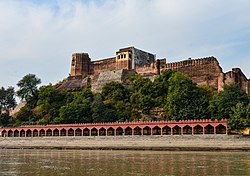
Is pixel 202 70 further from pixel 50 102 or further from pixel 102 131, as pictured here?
pixel 50 102

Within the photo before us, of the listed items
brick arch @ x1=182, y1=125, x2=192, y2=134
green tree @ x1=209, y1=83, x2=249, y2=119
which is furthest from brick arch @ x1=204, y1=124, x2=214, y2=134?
brick arch @ x1=182, y1=125, x2=192, y2=134

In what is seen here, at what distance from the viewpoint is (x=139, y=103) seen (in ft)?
191

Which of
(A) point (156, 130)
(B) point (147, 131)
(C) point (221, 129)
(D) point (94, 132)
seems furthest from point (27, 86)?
(C) point (221, 129)

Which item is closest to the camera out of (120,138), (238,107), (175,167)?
(175,167)

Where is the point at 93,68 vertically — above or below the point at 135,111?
above

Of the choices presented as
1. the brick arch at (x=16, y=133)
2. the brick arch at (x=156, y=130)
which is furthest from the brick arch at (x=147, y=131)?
the brick arch at (x=16, y=133)

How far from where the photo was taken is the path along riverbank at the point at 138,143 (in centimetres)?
3997

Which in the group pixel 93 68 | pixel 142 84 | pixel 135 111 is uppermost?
pixel 93 68

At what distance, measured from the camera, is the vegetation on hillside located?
148ft

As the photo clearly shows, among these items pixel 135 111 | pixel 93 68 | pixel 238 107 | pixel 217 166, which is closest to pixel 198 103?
pixel 238 107

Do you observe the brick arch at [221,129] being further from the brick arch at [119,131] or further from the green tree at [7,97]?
the green tree at [7,97]

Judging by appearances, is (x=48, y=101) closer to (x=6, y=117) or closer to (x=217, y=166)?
(x=6, y=117)

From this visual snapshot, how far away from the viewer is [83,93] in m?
67.1

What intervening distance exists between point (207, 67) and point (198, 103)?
14.9 m
